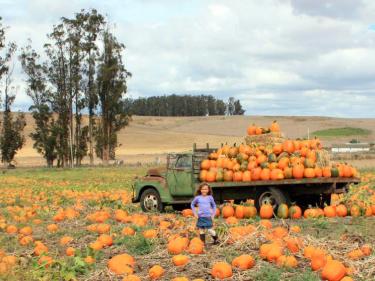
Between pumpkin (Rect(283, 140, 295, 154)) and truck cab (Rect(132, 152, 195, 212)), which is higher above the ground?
pumpkin (Rect(283, 140, 295, 154))

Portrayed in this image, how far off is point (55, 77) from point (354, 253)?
57.7 metres

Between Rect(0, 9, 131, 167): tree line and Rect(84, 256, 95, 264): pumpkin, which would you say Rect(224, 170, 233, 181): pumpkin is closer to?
Rect(84, 256, 95, 264): pumpkin

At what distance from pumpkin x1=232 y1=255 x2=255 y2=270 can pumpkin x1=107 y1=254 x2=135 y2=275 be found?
1308 millimetres

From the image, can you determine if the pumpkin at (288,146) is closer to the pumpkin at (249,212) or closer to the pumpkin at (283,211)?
the pumpkin at (283,211)

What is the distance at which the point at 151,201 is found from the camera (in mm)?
15812

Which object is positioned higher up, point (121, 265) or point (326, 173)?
point (326, 173)

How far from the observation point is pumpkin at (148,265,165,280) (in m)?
7.21

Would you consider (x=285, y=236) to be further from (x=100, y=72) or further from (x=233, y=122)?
(x=233, y=122)

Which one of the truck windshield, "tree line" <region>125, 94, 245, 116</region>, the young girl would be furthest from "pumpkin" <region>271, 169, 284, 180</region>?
"tree line" <region>125, 94, 245, 116</region>

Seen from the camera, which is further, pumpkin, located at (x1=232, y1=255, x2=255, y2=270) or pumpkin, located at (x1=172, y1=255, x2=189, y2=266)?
pumpkin, located at (x1=172, y1=255, x2=189, y2=266)

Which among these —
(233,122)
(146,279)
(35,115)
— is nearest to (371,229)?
(146,279)

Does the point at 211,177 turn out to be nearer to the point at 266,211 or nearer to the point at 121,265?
the point at 266,211

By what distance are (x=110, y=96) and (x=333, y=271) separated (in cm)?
5822

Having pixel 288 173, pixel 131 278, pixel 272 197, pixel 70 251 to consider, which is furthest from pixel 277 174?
pixel 131 278
